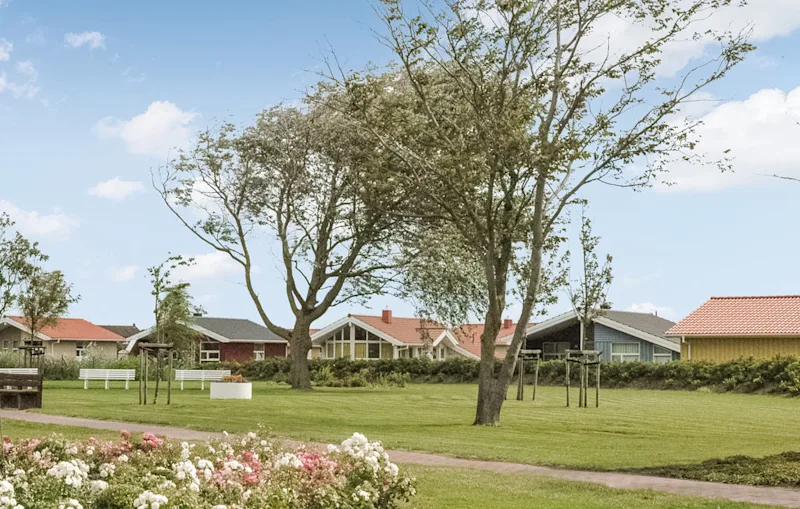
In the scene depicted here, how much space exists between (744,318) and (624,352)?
7.39 m

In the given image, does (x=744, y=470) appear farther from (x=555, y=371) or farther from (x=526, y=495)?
(x=555, y=371)

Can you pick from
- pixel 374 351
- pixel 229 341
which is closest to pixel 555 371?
pixel 374 351

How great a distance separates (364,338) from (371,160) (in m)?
40.3

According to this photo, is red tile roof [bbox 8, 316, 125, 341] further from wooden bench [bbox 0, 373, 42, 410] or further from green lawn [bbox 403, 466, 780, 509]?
green lawn [bbox 403, 466, 780, 509]

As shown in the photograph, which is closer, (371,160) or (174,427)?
(174,427)

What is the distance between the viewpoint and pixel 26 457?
33.6ft

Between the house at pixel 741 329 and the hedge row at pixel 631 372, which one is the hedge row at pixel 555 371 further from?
the house at pixel 741 329

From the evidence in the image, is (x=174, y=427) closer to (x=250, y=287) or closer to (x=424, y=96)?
(x=424, y=96)

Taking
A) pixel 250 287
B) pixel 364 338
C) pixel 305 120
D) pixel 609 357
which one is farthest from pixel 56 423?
pixel 364 338

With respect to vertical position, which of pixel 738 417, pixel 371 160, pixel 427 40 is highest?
pixel 427 40

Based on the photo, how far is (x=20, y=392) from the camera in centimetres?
2377

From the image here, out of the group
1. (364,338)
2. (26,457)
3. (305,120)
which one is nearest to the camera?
(26,457)

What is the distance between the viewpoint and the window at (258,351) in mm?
69438

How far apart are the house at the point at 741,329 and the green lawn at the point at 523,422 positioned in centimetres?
1082
